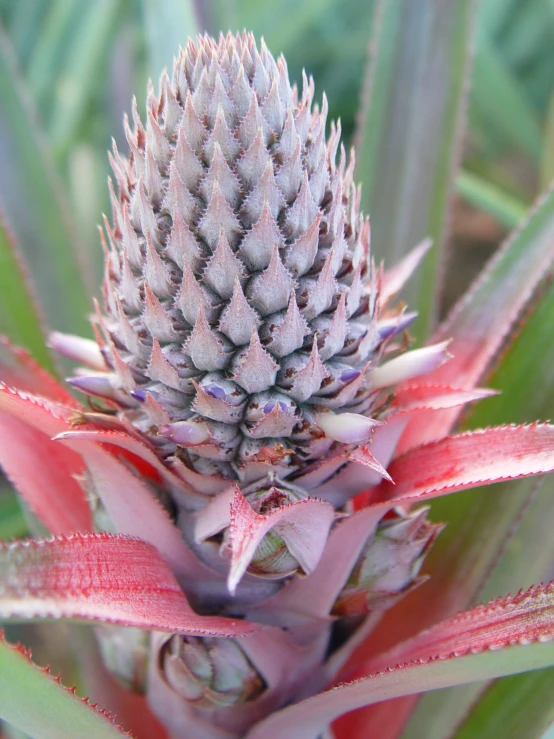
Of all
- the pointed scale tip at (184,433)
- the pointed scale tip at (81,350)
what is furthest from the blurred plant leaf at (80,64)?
the pointed scale tip at (184,433)

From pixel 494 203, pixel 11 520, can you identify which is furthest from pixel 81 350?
pixel 494 203

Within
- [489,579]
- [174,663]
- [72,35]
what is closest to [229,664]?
[174,663]

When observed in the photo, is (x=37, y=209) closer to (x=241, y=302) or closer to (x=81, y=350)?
(x=81, y=350)

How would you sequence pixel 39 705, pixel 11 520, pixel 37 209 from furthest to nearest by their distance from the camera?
pixel 11 520 < pixel 37 209 < pixel 39 705

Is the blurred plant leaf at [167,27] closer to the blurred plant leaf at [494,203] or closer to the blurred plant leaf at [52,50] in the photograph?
the blurred plant leaf at [494,203]

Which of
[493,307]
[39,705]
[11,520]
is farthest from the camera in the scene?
[11,520]

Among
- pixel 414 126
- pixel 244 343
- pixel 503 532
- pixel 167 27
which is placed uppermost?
pixel 167 27

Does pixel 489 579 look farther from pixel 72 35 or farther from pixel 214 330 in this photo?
pixel 72 35
